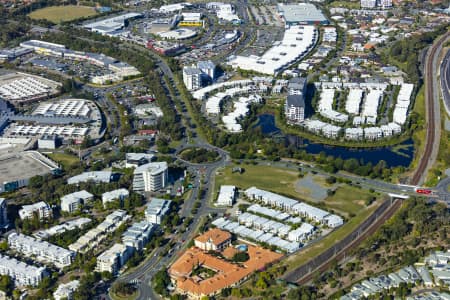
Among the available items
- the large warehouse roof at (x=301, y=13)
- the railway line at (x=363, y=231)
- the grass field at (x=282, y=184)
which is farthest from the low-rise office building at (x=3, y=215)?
the large warehouse roof at (x=301, y=13)

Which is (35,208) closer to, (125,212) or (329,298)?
(125,212)

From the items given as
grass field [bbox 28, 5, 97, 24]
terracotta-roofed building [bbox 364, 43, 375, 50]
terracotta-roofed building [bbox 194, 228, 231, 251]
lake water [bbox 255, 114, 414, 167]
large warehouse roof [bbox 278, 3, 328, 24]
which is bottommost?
terracotta-roofed building [bbox 194, 228, 231, 251]

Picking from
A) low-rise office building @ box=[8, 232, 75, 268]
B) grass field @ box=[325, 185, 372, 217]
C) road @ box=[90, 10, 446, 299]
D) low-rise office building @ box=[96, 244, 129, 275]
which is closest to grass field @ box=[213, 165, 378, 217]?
grass field @ box=[325, 185, 372, 217]

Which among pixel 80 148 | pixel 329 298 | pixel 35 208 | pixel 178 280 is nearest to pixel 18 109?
pixel 80 148

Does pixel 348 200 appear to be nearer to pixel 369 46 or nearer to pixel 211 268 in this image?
pixel 211 268

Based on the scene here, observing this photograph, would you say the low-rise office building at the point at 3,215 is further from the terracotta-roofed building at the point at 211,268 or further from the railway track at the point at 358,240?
the railway track at the point at 358,240

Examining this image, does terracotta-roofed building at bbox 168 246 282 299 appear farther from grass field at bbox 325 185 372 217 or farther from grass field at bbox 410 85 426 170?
grass field at bbox 410 85 426 170
